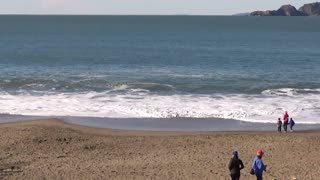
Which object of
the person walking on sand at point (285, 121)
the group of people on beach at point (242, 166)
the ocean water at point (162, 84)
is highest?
the ocean water at point (162, 84)

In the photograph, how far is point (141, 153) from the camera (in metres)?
23.3

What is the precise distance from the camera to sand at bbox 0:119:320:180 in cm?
1959

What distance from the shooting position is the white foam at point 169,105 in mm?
33094

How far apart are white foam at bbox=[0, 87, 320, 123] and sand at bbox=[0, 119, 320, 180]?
4386mm

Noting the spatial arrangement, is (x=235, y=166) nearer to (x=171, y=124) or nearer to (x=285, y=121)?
(x=285, y=121)

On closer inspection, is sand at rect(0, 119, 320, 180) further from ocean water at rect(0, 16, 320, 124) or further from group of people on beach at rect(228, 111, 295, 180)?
ocean water at rect(0, 16, 320, 124)

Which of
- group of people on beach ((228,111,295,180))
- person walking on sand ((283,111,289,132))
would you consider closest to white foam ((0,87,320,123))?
person walking on sand ((283,111,289,132))

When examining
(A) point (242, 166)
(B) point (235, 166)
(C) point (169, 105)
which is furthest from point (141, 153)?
(C) point (169, 105)

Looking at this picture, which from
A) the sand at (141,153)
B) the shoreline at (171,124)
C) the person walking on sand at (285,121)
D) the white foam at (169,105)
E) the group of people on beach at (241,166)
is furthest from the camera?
the white foam at (169,105)

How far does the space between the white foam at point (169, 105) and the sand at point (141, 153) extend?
4.39 m

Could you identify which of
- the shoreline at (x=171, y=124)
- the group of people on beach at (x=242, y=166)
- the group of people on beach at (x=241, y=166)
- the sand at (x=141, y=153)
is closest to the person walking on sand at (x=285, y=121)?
the sand at (x=141, y=153)

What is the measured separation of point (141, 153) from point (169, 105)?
1331 centimetres

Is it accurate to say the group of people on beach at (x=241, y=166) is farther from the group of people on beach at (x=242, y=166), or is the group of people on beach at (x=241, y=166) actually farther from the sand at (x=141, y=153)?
the sand at (x=141, y=153)

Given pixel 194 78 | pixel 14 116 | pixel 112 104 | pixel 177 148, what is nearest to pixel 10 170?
pixel 177 148
